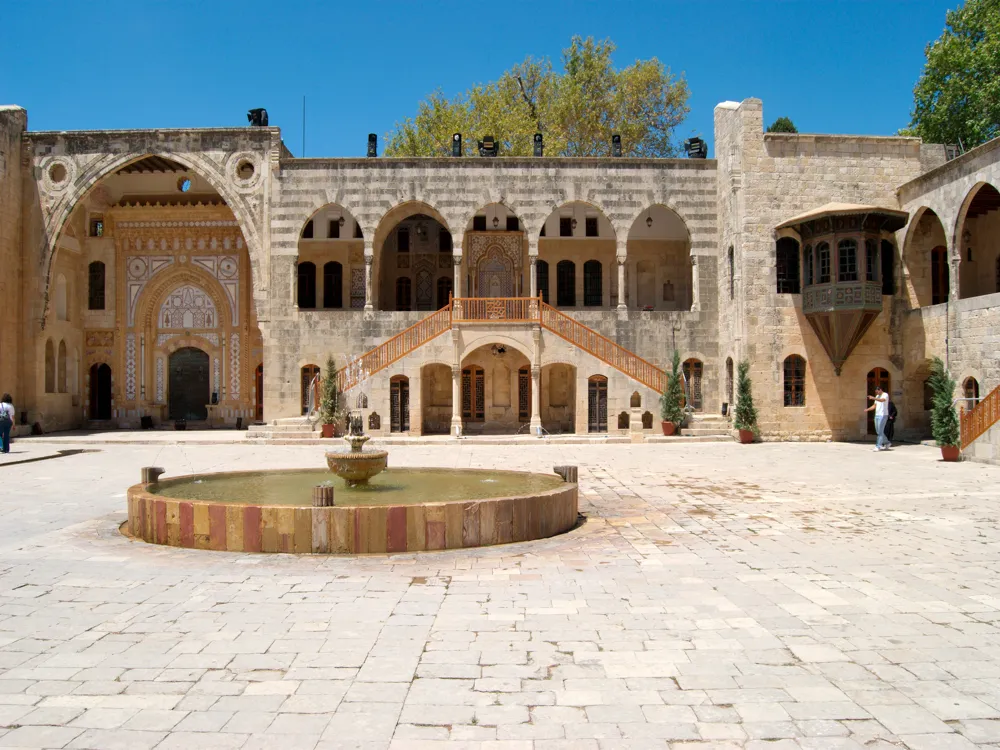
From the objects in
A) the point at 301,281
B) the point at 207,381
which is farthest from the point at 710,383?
the point at 207,381

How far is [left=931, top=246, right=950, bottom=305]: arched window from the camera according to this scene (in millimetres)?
21672

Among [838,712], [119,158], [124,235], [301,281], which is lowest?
[838,712]

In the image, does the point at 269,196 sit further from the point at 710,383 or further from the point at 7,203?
the point at 710,383

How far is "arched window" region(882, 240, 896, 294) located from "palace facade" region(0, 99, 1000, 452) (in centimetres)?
6

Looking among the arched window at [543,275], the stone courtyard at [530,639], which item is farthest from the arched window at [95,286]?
the stone courtyard at [530,639]

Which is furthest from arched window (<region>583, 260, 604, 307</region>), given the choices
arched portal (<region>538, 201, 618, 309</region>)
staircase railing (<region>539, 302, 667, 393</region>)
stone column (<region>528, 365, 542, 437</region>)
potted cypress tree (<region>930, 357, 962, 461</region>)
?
potted cypress tree (<region>930, 357, 962, 461</region>)

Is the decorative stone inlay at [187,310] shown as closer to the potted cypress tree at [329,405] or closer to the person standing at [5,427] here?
the potted cypress tree at [329,405]

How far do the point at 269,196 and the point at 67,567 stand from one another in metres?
19.3

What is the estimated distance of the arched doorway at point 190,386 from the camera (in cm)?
2808

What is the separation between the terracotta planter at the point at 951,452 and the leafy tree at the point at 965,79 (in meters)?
17.0

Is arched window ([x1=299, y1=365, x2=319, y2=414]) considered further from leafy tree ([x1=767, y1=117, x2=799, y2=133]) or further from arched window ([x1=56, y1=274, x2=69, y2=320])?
leafy tree ([x1=767, y1=117, x2=799, y2=133])

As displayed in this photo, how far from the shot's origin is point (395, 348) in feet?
75.1

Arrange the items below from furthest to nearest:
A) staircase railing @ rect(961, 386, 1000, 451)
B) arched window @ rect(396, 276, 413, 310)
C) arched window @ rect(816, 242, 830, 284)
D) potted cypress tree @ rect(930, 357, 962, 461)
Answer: arched window @ rect(396, 276, 413, 310) < arched window @ rect(816, 242, 830, 284) < potted cypress tree @ rect(930, 357, 962, 461) < staircase railing @ rect(961, 386, 1000, 451)

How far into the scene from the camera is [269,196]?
24406 millimetres
